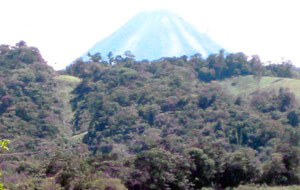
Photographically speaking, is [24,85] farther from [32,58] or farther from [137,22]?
[137,22]

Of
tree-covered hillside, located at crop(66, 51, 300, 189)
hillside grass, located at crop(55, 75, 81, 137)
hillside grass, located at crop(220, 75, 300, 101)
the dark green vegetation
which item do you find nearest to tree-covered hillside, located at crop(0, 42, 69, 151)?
the dark green vegetation

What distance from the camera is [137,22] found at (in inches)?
4013

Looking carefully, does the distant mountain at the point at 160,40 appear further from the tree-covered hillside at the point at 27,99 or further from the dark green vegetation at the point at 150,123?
the tree-covered hillside at the point at 27,99

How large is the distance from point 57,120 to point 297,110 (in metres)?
19.0

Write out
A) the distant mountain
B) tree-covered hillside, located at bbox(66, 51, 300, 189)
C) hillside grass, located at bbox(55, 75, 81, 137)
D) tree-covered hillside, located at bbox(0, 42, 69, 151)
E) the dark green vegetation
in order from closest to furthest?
1. the dark green vegetation
2. tree-covered hillside, located at bbox(66, 51, 300, 189)
3. tree-covered hillside, located at bbox(0, 42, 69, 151)
4. hillside grass, located at bbox(55, 75, 81, 137)
5. the distant mountain

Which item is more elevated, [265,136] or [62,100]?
[62,100]

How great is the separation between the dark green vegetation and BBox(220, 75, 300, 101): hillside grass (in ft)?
0.41

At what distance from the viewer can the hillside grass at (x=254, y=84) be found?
143 feet

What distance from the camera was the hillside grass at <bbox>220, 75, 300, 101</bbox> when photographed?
143 ft

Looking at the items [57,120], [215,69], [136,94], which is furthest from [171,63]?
[57,120]

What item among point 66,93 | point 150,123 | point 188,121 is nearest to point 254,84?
point 188,121

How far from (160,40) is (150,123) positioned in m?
52.9

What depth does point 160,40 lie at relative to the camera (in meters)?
91.8

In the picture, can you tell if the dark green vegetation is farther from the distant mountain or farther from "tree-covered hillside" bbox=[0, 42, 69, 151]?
the distant mountain
